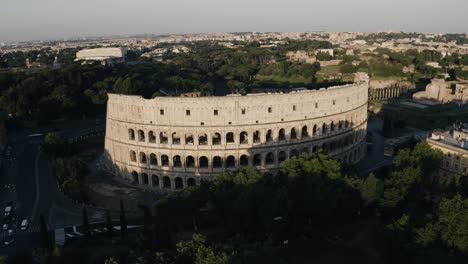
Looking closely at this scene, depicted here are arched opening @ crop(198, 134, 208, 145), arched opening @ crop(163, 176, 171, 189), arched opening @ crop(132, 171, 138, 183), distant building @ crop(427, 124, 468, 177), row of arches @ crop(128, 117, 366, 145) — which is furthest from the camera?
arched opening @ crop(132, 171, 138, 183)

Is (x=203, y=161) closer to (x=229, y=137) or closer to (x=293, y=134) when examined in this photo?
(x=229, y=137)

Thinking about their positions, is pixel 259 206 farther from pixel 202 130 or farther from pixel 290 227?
pixel 202 130

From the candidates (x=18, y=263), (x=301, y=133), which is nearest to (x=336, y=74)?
(x=301, y=133)

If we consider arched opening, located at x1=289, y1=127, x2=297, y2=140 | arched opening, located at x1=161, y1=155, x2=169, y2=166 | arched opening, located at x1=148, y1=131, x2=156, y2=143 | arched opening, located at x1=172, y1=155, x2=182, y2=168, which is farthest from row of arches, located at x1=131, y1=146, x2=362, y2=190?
arched opening, located at x1=148, y1=131, x2=156, y2=143

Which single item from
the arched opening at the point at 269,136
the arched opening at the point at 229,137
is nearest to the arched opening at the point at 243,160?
the arched opening at the point at 229,137

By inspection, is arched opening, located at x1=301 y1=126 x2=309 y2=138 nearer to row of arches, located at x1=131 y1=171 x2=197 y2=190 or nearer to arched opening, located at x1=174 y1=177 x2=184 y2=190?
row of arches, located at x1=131 y1=171 x2=197 y2=190

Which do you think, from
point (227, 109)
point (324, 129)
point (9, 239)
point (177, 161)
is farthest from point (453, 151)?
point (9, 239)

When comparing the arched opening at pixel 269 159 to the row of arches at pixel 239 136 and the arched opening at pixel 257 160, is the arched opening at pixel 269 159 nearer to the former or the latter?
the arched opening at pixel 257 160

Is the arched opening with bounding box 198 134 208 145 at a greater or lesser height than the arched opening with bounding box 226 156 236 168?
greater
